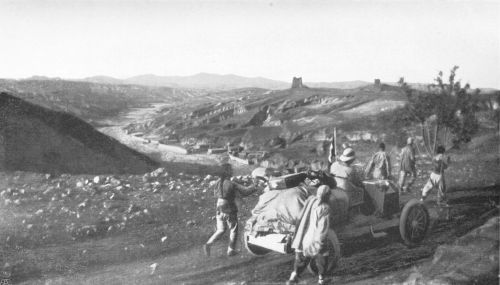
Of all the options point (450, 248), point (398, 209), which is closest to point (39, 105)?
point (398, 209)

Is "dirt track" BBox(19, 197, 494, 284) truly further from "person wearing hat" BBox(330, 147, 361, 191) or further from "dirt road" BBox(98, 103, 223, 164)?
"dirt road" BBox(98, 103, 223, 164)

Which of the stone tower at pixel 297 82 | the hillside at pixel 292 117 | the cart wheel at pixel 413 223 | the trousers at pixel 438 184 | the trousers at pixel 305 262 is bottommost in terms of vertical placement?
the trousers at pixel 305 262

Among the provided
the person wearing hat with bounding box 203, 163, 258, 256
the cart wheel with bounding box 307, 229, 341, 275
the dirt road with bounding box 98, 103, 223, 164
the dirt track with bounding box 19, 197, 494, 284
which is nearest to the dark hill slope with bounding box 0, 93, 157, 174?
the dirt road with bounding box 98, 103, 223, 164

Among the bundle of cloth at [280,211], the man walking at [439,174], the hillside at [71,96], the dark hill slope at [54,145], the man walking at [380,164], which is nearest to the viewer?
the bundle of cloth at [280,211]

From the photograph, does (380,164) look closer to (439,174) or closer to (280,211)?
(439,174)

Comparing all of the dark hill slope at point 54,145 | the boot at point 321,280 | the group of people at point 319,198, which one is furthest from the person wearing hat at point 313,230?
the dark hill slope at point 54,145

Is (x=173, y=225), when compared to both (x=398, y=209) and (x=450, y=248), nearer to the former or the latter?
(x=398, y=209)

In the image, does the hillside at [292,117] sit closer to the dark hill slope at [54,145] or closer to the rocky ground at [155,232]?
the rocky ground at [155,232]

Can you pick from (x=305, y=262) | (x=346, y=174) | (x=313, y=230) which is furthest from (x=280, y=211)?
(x=346, y=174)
